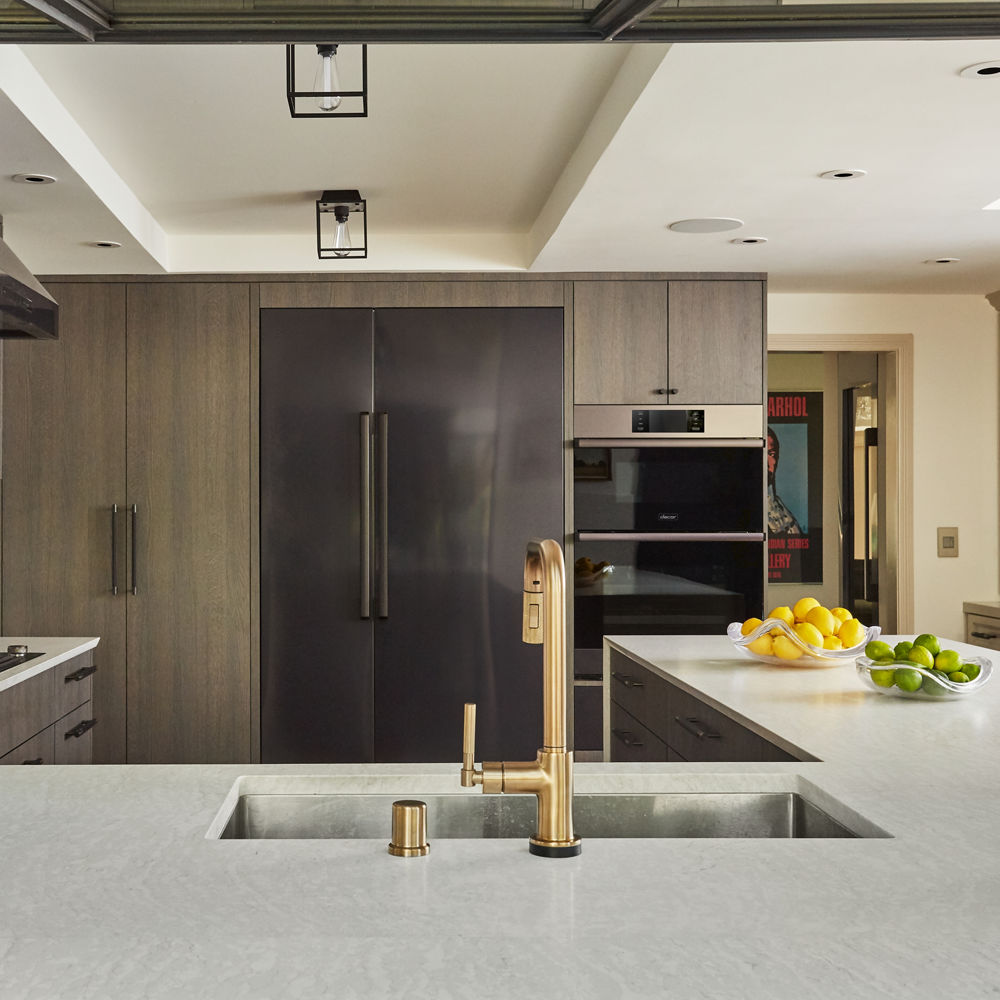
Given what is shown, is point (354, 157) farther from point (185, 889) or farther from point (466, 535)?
point (185, 889)

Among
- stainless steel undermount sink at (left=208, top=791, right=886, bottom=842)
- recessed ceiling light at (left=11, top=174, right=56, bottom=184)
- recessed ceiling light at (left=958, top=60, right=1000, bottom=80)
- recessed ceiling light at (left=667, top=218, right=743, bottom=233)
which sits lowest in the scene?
stainless steel undermount sink at (left=208, top=791, right=886, bottom=842)

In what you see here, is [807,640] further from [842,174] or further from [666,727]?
[842,174]

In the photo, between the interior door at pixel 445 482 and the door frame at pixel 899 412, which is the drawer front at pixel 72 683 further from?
the door frame at pixel 899 412

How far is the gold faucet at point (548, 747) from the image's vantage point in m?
1.14

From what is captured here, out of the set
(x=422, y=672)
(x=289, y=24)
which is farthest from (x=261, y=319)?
(x=289, y=24)

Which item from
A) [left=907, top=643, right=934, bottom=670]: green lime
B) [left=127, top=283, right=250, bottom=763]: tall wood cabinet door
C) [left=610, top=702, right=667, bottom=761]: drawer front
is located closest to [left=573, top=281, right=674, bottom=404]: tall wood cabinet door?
[left=127, top=283, right=250, bottom=763]: tall wood cabinet door

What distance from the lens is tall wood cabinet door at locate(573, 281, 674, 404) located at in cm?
454

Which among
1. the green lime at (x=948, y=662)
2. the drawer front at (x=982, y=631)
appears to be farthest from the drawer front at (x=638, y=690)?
the drawer front at (x=982, y=631)

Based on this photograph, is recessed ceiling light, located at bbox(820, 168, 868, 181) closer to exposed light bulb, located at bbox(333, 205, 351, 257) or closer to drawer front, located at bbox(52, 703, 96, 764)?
exposed light bulb, located at bbox(333, 205, 351, 257)

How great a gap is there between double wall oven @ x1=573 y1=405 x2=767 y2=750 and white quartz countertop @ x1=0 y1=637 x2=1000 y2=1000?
3.05m

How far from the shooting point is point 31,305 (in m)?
2.83

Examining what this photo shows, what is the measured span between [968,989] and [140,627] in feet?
13.5

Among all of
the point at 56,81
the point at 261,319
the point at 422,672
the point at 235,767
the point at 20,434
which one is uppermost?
the point at 56,81

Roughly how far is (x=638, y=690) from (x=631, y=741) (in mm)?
161
